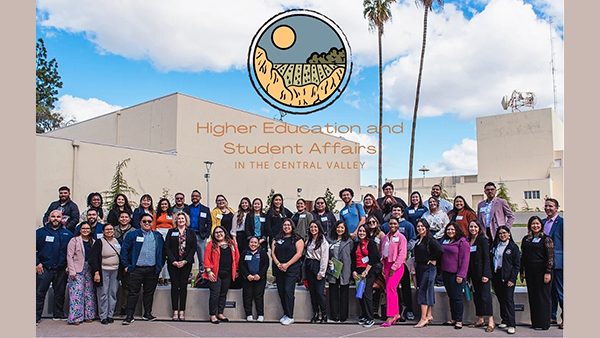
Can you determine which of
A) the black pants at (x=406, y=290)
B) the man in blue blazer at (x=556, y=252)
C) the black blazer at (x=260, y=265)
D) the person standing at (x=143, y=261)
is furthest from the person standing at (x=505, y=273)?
the person standing at (x=143, y=261)

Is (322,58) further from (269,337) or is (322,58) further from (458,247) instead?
(269,337)

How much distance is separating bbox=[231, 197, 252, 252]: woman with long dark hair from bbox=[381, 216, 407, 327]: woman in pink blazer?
2.26m

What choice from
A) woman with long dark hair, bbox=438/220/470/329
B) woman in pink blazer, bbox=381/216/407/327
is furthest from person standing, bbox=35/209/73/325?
woman with long dark hair, bbox=438/220/470/329

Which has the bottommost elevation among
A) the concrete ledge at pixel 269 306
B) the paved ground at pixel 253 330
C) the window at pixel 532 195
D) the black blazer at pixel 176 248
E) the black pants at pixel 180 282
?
the paved ground at pixel 253 330

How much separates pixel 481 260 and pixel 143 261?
15.6ft

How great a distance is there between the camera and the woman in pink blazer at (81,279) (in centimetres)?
678

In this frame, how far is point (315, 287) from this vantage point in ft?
22.5

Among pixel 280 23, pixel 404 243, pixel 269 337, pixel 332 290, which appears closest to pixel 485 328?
pixel 404 243

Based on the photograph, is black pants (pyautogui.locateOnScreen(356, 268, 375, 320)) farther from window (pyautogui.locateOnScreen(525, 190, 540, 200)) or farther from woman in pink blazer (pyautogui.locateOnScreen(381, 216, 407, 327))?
window (pyautogui.locateOnScreen(525, 190, 540, 200))

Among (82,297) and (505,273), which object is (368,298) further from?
(82,297)

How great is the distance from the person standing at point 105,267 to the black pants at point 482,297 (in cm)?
510

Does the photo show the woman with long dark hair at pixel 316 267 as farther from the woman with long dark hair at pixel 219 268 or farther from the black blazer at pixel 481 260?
the black blazer at pixel 481 260

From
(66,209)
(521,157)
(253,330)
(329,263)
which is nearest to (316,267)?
(329,263)

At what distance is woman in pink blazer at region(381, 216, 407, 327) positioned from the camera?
6.58 metres
